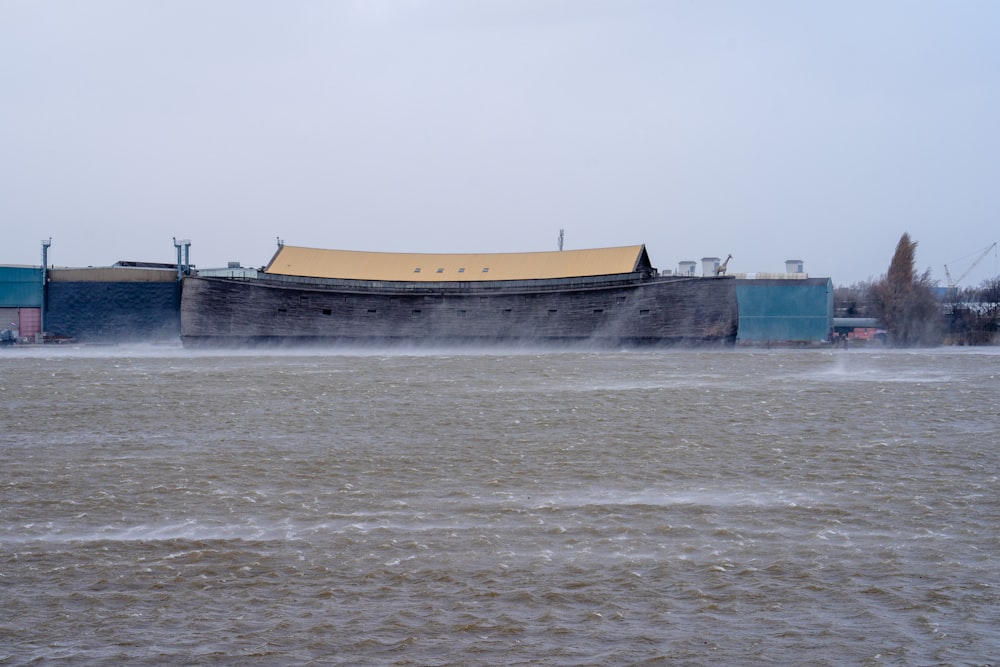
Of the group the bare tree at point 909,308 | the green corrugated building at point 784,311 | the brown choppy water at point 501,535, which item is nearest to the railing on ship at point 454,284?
the green corrugated building at point 784,311

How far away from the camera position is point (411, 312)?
48.3 m

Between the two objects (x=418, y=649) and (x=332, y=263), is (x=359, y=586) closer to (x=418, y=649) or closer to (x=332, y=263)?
(x=418, y=649)

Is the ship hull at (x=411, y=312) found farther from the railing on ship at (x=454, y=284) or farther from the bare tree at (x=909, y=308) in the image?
the bare tree at (x=909, y=308)

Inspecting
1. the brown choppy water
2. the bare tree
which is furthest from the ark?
the brown choppy water

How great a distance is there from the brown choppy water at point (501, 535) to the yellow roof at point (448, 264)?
28063 mm

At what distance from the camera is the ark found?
46219 mm

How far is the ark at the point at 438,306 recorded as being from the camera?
4622 cm

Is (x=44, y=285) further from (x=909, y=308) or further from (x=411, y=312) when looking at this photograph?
(x=909, y=308)

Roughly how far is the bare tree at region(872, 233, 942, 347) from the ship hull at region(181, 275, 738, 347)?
1985 cm

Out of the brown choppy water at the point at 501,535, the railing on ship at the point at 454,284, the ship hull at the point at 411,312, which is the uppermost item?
the railing on ship at the point at 454,284

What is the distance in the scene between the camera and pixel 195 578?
801 centimetres

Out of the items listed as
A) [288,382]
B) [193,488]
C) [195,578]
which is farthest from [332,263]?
[195,578]

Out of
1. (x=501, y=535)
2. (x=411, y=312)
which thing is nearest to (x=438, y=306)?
(x=411, y=312)

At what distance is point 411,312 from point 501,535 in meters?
39.3
